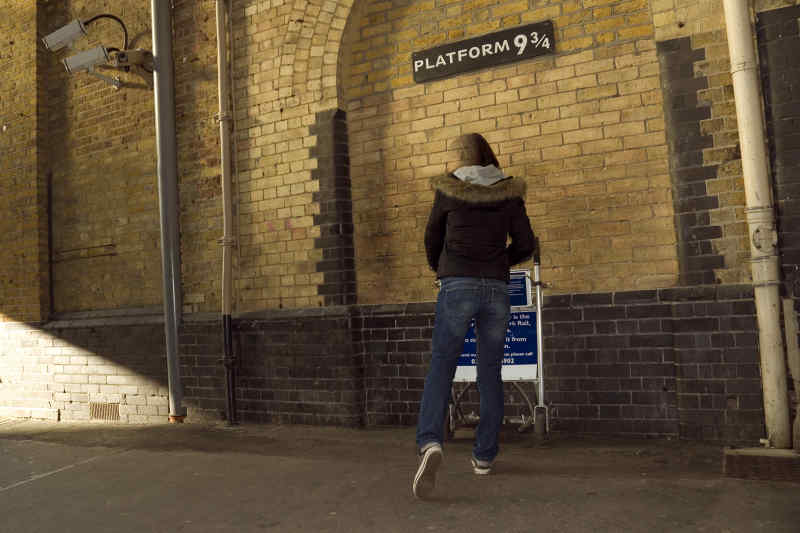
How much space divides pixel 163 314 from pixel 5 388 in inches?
106

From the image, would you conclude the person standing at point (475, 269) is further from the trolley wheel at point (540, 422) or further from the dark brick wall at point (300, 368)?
the dark brick wall at point (300, 368)

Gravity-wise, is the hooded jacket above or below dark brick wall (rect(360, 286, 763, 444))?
above

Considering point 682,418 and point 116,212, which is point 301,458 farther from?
point 116,212

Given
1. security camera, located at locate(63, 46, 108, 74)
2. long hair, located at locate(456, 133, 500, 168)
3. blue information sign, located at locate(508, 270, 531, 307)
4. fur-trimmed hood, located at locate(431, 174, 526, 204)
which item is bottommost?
blue information sign, located at locate(508, 270, 531, 307)

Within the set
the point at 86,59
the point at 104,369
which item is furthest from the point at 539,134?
the point at 104,369

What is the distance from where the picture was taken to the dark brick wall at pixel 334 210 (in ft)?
18.2

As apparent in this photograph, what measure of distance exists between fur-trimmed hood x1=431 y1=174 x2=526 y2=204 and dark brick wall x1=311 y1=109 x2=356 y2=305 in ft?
7.17

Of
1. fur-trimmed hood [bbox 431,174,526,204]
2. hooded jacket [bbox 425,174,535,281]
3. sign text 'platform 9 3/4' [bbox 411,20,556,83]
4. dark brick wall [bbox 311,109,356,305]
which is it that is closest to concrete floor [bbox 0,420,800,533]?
hooded jacket [bbox 425,174,535,281]

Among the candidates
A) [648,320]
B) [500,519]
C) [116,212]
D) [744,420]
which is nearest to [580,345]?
[648,320]

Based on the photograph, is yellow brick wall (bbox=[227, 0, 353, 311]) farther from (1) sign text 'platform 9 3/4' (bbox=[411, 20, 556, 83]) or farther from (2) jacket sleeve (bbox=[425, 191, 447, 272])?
(2) jacket sleeve (bbox=[425, 191, 447, 272])

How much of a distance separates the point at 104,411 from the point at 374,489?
4589 millimetres

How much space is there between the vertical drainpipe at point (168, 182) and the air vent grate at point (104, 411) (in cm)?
91

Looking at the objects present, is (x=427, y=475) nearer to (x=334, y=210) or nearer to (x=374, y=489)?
(x=374, y=489)

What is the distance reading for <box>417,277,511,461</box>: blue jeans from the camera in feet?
10.9
